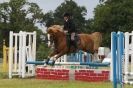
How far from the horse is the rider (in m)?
0.16

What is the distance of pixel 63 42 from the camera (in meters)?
20.6

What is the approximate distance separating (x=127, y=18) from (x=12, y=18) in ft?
55.9

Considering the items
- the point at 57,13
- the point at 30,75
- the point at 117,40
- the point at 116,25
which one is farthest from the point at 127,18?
the point at 117,40

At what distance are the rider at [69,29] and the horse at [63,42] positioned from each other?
0.51 ft

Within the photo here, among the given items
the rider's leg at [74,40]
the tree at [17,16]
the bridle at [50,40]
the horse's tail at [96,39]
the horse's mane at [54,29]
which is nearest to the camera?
the bridle at [50,40]

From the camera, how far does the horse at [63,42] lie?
65.7 ft

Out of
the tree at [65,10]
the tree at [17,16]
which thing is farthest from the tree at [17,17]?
the tree at [65,10]

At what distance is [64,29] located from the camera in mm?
20531

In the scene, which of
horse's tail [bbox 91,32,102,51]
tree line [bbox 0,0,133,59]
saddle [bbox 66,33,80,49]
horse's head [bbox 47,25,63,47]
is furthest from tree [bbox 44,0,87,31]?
horse's head [bbox 47,25,63,47]

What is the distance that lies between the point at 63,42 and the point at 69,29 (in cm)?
59

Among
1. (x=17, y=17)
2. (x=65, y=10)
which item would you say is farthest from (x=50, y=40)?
(x=65, y=10)

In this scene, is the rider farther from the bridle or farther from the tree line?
the tree line

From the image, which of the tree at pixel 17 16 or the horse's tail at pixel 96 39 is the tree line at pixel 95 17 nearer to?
the tree at pixel 17 16

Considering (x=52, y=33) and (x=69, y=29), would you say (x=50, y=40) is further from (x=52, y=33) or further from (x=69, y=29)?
(x=69, y=29)
